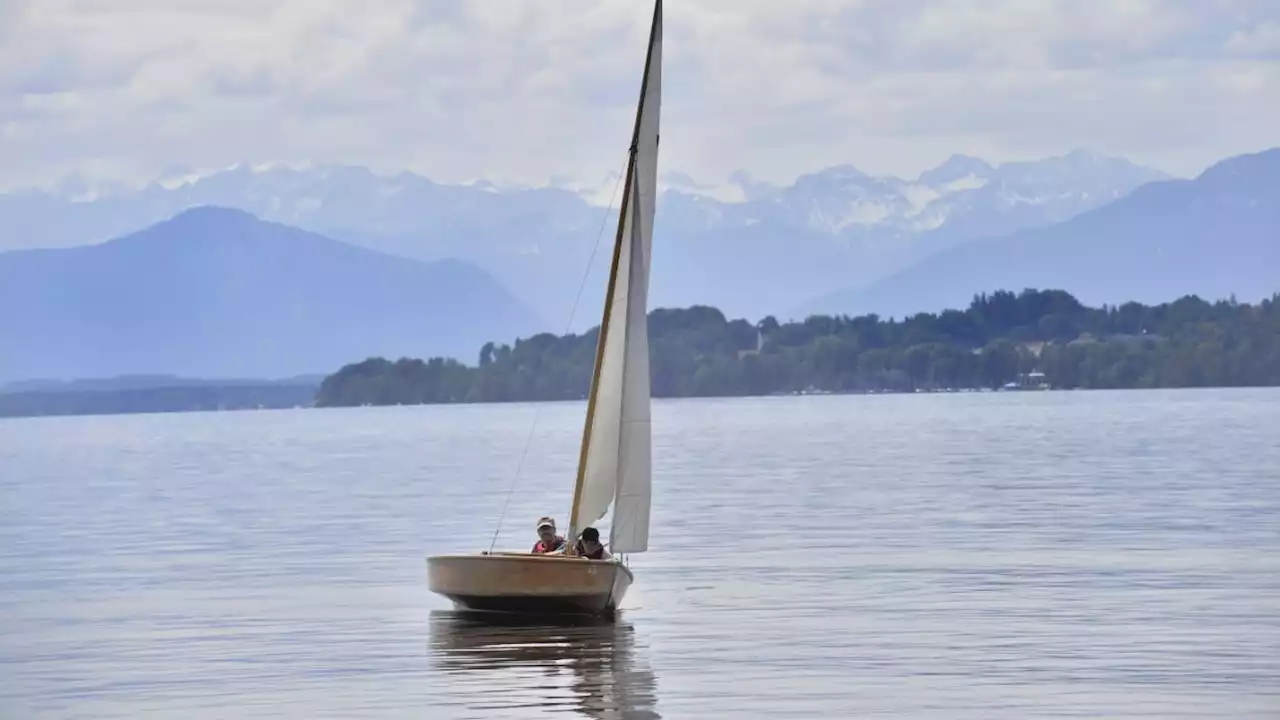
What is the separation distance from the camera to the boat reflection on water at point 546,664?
3189cm

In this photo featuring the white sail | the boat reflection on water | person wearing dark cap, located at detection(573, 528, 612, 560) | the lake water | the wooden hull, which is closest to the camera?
the boat reflection on water

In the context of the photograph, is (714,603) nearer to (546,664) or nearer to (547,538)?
(547,538)

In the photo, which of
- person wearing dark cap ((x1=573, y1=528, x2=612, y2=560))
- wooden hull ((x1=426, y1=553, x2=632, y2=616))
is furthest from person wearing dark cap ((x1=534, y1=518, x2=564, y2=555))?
person wearing dark cap ((x1=573, y1=528, x2=612, y2=560))

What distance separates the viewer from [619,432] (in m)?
41.9

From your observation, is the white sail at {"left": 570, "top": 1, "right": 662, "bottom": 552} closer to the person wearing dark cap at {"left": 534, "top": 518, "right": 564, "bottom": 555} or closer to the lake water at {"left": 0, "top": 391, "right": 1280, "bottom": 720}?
the person wearing dark cap at {"left": 534, "top": 518, "right": 564, "bottom": 555}

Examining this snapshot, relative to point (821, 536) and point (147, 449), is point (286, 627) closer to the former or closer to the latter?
point (821, 536)

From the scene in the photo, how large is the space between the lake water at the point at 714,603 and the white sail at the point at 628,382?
2.02 m

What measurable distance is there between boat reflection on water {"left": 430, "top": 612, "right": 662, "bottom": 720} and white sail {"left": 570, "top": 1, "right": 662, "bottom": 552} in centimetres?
192

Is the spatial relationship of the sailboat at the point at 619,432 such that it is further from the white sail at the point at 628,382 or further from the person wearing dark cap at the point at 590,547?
the person wearing dark cap at the point at 590,547

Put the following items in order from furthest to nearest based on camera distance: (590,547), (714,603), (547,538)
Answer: (714,603) → (547,538) → (590,547)

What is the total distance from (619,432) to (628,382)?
87 centimetres

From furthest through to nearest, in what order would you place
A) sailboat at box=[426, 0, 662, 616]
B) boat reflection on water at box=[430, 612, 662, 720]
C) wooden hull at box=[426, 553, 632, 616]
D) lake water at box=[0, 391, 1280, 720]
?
1. sailboat at box=[426, 0, 662, 616]
2. wooden hull at box=[426, 553, 632, 616]
3. lake water at box=[0, 391, 1280, 720]
4. boat reflection on water at box=[430, 612, 662, 720]

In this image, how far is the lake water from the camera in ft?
107

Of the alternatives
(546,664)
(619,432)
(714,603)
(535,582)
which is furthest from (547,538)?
(546,664)
